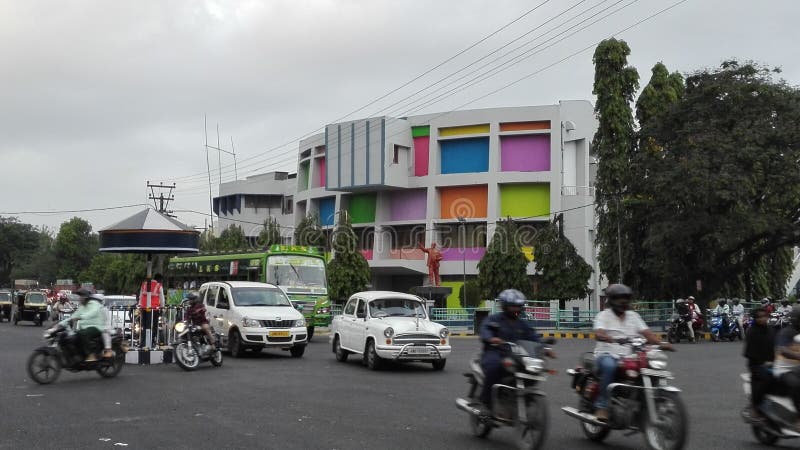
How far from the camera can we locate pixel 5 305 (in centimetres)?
5044

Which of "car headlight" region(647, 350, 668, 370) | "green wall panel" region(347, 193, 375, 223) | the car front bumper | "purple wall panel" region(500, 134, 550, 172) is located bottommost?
the car front bumper

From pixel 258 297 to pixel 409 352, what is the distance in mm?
6096

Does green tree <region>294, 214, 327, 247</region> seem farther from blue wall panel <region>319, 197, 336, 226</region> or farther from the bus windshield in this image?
the bus windshield

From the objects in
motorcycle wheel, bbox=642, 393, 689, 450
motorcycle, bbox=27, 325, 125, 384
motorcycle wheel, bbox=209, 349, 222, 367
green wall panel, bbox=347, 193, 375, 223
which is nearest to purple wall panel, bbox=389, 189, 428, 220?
green wall panel, bbox=347, 193, 375, 223

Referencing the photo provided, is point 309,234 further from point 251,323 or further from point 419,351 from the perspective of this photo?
point 419,351

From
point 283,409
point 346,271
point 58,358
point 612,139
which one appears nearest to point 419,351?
point 283,409

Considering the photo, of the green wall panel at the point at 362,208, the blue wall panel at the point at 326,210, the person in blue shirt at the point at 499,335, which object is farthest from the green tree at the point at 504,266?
the person in blue shirt at the point at 499,335

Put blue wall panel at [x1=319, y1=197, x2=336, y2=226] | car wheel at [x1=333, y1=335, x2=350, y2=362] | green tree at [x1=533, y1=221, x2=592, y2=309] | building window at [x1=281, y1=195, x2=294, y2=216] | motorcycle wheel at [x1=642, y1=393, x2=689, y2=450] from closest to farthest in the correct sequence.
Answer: motorcycle wheel at [x1=642, y1=393, x2=689, y2=450] < car wheel at [x1=333, y1=335, x2=350, y2=362] < green tree at [x1=533, y1=221, x2=592, y2=309] < blue wall panel at [x1=319, y1=197, x2=336, y2=226] < building window at [x1=281, y1=195, x2=294, y2=216]

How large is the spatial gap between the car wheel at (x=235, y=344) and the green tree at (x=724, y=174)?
63.0ft

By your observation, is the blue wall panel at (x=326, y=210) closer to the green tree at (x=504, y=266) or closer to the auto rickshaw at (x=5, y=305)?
the green tree at (x=504, y=266)

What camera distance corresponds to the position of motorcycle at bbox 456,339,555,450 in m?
8.20

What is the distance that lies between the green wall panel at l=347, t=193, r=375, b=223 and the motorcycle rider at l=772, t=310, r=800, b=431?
5307 centimetres

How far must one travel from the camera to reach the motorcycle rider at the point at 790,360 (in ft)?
28.7

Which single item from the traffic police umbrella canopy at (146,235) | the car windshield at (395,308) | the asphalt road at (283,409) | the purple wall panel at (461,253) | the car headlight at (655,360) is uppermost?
the purple wall panel at (461,253)
